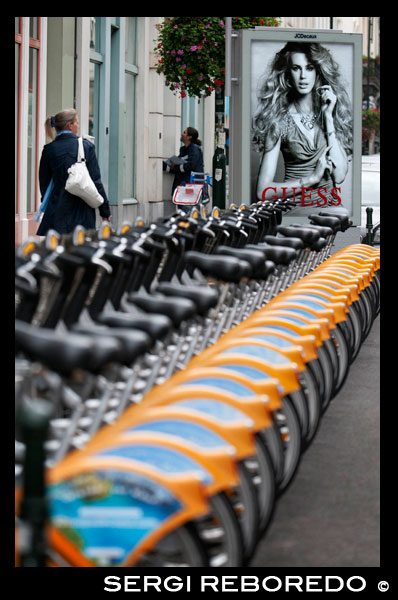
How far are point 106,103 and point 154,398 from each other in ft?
60.0

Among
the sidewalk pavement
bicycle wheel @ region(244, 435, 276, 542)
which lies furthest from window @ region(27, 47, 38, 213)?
bicycle wheel @ region(244, 435, 276, 542)

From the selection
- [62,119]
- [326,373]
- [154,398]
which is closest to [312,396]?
[326,373]

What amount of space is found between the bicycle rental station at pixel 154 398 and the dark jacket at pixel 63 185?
2.83m

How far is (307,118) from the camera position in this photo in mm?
16203

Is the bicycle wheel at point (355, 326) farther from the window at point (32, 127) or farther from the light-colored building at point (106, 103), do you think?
the window at point (32, 127)

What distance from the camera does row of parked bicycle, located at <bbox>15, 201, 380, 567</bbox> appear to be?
3.32 metres

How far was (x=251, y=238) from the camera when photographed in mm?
9266

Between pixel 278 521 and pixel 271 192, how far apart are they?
11305 mm

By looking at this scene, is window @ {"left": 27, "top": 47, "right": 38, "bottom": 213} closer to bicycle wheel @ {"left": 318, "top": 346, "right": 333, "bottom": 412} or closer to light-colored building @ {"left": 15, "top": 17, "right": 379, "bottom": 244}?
light-colored building @ {"left": 15, "top": 17, "right": 379, "bottom": 244}

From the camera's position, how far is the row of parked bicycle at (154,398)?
3.32 meters

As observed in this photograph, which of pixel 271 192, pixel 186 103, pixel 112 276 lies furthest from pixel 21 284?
pixel 186 103
